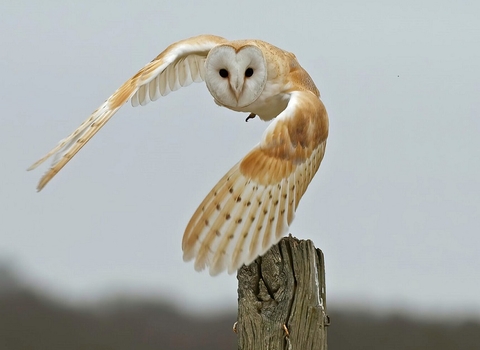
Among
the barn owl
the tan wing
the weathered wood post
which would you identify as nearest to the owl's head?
the barn owl

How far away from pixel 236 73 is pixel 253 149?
479 millimetres

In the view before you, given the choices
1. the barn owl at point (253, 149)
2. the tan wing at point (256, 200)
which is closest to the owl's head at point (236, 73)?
the barn owl at point (253, 149)

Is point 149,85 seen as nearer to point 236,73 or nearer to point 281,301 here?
point 236,73

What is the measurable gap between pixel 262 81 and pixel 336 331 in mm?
2517

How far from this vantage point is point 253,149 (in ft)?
6.89

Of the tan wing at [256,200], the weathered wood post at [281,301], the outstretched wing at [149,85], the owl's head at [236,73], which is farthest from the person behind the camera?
the owl's head at [236,73]

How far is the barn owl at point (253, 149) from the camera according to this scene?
2.00 metres

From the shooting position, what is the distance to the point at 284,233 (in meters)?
2.08

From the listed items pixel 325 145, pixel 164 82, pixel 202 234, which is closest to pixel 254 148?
pixel 202 234

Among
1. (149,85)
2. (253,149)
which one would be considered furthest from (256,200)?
(149,85)

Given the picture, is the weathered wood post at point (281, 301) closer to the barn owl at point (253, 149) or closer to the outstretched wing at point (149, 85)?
the barn owl at point (253, 149)

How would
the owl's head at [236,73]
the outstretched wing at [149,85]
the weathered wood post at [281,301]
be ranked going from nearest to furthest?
1. the weathered wood post at [281,301]
2. the outstretched wing at [149,85]
3. the owl's head at [236,73]

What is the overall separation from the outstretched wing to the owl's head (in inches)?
9.7

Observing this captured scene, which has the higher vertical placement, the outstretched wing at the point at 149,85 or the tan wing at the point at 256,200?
the outstretched wing at the point at 149,85
